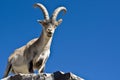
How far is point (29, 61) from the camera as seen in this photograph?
14.5m

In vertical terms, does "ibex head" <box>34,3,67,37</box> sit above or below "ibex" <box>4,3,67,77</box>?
above

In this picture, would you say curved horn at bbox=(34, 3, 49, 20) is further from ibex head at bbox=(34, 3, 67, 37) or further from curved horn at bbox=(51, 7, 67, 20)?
curved horn at bbox=(51, 7, 67, 20)

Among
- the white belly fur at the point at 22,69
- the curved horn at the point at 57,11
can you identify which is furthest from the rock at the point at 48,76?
the curved horn at the point at 57,11

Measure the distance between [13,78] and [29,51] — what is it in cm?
469

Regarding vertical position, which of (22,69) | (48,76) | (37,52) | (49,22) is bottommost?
(48,76)

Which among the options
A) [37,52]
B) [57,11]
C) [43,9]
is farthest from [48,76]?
[43,9]

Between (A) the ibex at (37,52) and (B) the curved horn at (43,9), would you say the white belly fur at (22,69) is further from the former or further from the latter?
(B) the curved horn at (43,9)

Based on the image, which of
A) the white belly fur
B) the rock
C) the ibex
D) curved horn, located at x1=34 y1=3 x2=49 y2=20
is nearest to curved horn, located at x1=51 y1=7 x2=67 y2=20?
the ibex

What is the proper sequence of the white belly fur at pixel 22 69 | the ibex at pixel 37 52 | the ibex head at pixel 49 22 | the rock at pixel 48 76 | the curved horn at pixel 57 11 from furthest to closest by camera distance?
the curved horn at pixel 57 11
the white belly fur at pixel 22 69
the ibex at pixel 37 52
the ibex head at pixel 49 22
the rock at pixel 48 76

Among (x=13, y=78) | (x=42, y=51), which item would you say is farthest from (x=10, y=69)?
(x=13, y=78)

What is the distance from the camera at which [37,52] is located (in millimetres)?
14617

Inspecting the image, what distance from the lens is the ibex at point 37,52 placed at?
14.3 m

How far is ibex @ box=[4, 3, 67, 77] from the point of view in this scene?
14320mm

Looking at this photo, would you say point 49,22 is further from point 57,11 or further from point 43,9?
point 43,9
